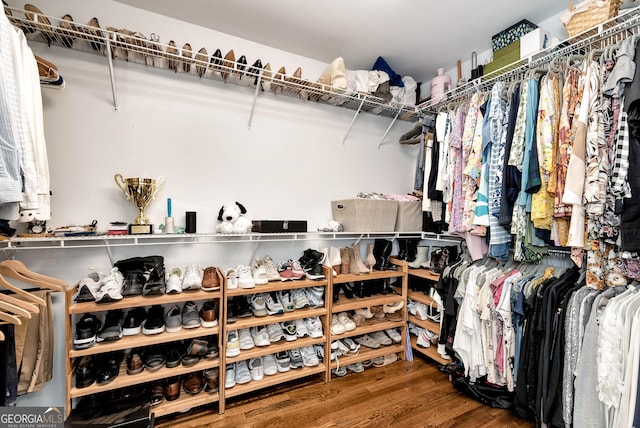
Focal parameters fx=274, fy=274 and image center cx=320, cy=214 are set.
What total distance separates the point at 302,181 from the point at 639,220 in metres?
1.81

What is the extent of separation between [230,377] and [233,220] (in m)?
0.95

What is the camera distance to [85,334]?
4.43ft

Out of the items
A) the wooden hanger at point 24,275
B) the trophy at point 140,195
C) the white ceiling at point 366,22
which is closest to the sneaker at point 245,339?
the trophy at point 140,195

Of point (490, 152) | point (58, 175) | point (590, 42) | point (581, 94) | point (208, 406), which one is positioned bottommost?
point (208, 406)

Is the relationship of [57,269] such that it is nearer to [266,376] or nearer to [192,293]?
[192,293]

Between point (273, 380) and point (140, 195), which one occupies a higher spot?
point (140, 195)

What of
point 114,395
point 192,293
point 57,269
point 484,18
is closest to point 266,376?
point 192,293

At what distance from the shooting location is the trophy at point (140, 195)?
154 centimetres

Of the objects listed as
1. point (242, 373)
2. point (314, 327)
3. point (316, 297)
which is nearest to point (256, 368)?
point (242, 373)

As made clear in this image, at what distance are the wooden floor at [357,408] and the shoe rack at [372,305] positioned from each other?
0.14m

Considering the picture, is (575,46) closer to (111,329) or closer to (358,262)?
(358,262)

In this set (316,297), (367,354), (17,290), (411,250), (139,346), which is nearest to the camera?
(17,290)

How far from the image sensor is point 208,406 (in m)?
1.63

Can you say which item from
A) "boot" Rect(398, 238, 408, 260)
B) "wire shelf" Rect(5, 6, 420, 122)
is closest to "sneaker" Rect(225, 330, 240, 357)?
"boot" Rect(398, 238, 408, 260)
